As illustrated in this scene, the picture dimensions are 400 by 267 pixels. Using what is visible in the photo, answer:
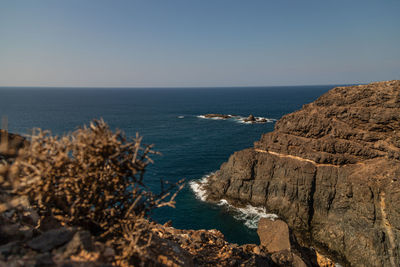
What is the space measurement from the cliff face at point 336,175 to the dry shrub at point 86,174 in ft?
83.2

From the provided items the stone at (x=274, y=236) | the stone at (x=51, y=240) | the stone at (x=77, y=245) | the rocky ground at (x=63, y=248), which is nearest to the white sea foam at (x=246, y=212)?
the stone at (x=274, y=236)

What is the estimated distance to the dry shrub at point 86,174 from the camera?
208 inches

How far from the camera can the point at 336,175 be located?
2634 cm

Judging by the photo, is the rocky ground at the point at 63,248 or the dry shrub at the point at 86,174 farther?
the dry shrub at the point at 86,174

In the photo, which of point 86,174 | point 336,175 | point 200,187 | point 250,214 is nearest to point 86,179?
point 86,174

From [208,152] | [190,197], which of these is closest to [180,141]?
[208,152]

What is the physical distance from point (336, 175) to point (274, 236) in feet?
50.1

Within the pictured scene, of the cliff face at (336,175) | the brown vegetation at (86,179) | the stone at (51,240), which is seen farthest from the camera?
the cliff face at (336,175)

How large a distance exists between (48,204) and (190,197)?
29.6 meters

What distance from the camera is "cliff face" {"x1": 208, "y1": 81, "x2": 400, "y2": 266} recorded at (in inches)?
869

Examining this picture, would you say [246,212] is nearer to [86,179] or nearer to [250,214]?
[250,214]

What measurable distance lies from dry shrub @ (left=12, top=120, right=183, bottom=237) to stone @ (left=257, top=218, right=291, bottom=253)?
12.1 m

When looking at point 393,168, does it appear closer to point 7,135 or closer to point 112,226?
point 112,226

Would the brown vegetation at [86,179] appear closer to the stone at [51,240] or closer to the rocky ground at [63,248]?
the rocky ground at [63,248]
